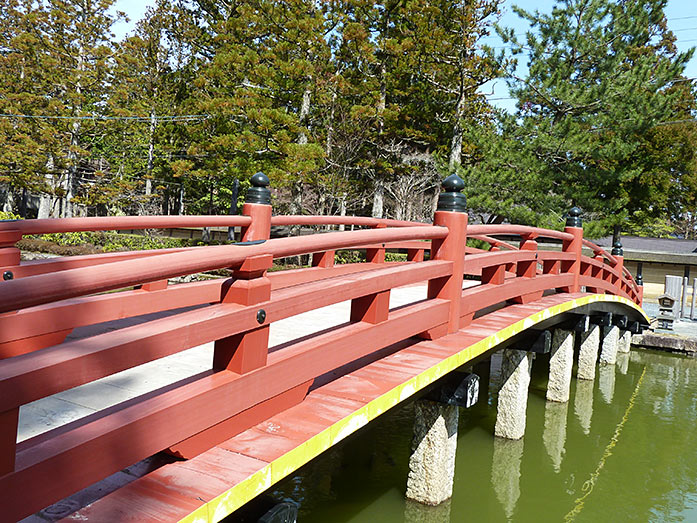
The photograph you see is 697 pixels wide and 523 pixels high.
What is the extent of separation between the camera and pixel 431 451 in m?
5.24

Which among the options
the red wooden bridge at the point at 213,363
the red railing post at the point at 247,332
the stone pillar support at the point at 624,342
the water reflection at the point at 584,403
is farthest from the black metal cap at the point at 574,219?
the stone pillar support at the point at 624,342

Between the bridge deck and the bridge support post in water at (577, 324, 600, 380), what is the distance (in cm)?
730

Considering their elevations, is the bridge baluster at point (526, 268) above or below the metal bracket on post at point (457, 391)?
above

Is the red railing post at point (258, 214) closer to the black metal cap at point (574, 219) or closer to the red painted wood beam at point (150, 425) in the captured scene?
the red painted wood beam at point (150, 425)

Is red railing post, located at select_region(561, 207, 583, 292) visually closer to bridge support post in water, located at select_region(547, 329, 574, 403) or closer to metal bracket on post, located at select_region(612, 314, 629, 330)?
bridge support post in water, located at select_region(547, 329, 574, 403)

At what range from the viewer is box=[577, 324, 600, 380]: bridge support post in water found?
11320mm

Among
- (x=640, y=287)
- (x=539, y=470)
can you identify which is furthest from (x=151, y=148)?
(x=539, y=470)

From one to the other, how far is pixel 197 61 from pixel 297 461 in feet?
87.1

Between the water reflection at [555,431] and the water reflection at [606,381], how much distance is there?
5.29ft

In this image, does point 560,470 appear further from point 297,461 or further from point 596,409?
point 297,461

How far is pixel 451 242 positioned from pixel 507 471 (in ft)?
11.8

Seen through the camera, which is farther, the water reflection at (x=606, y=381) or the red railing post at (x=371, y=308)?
the water reflection at (x=606, y=381)

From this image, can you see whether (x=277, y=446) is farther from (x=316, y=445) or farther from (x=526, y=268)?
(x=526, y=268)

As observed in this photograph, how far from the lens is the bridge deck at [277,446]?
236cm
